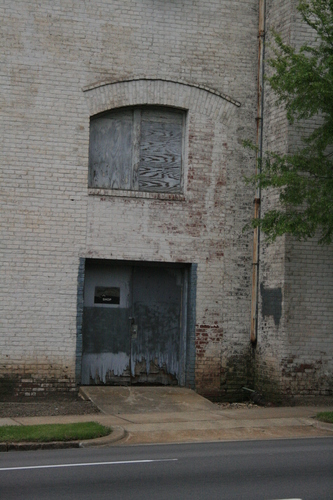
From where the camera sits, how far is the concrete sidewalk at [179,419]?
11312mm

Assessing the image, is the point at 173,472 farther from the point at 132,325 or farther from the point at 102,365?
the point at 132,325

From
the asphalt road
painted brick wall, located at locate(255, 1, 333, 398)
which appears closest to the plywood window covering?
painted brick wall, located at locate(255, 1, 333, 398)

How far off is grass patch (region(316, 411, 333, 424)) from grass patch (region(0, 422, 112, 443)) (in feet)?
12.1

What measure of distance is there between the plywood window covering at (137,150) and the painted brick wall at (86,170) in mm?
311

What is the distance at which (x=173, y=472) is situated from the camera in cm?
816

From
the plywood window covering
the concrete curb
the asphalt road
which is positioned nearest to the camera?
the asphalt road

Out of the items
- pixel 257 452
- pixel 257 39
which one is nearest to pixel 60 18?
pixel 257 39

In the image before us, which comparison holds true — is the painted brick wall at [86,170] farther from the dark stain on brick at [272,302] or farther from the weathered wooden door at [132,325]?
the weathered wooden door at [132,325]

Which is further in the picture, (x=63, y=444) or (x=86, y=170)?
(x=86, y=170)

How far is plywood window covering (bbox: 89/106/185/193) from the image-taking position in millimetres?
15000

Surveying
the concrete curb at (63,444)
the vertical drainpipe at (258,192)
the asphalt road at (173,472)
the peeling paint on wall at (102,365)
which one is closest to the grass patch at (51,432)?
the concrete curb at (63,444)

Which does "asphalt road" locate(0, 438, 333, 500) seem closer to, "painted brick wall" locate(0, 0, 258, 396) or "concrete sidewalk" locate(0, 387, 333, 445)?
"concrete sidewalk" locate(0, 387, 333, 445)

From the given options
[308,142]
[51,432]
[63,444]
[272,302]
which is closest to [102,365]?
[272,302]

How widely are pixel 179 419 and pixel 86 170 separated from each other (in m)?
5.21
